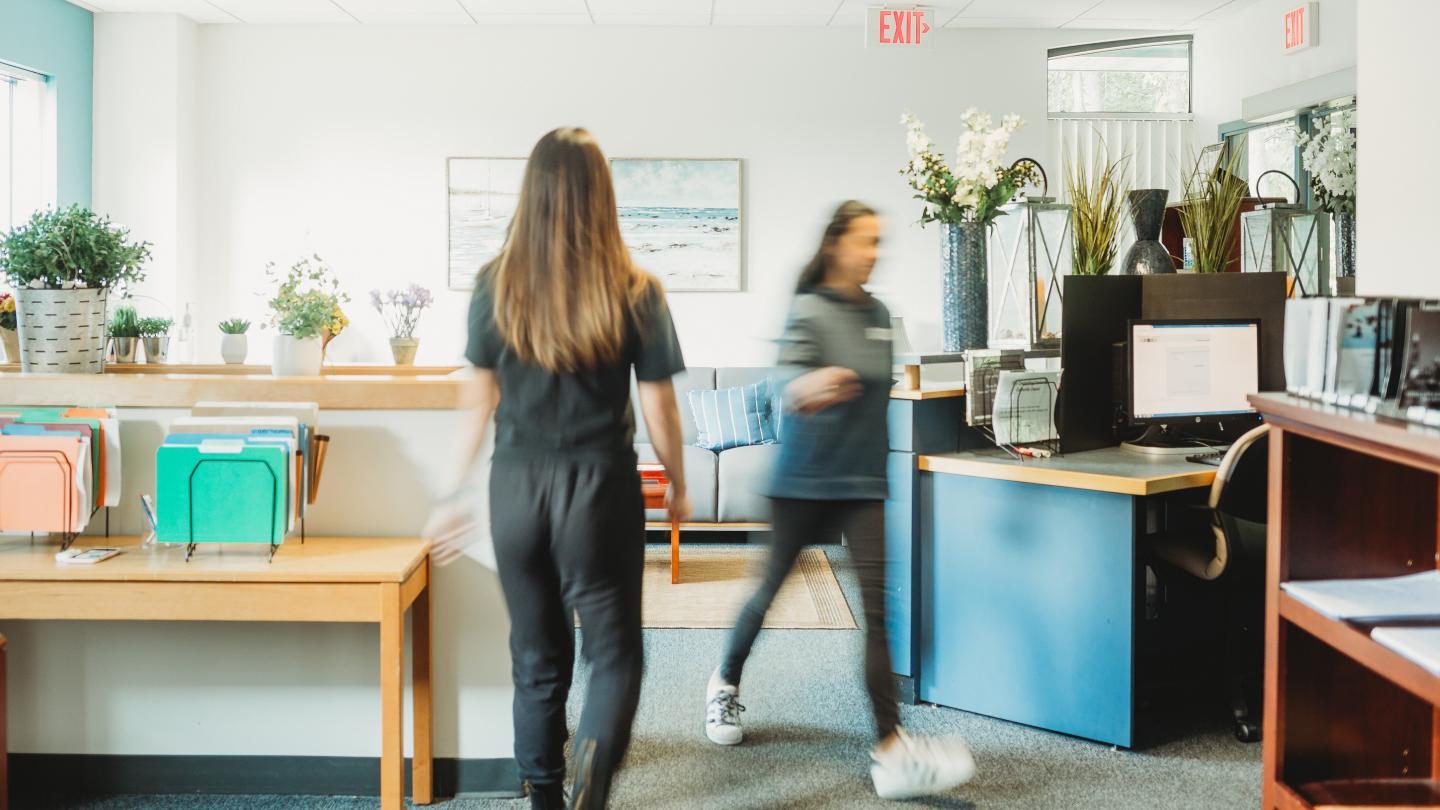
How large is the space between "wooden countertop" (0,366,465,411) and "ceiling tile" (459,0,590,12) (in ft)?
11.7

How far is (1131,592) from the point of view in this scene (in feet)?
8.70

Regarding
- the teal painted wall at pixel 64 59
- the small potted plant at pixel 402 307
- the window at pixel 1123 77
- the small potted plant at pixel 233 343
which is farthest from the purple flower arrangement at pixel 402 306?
the window at pixel 1123 77

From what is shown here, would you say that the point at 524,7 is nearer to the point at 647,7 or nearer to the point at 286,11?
the point at 647,7

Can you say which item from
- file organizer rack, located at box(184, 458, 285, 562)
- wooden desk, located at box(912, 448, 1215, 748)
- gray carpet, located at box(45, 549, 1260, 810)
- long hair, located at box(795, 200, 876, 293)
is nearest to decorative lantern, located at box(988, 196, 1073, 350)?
wooden desk, located at box(912, 448, 1215, 748)

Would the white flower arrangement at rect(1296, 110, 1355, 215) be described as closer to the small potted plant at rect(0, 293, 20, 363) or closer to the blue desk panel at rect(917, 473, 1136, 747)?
the blue desk panel at rect(917, 473, 1136, 747)

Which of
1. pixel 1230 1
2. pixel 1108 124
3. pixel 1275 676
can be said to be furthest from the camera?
pixel 1108 124

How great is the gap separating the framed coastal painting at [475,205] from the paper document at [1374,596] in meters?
4.77

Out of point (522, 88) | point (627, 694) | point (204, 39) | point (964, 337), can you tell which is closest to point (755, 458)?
point (964, 337)

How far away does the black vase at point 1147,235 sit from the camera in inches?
136

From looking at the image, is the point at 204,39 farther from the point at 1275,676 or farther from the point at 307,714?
the point at 1275,676

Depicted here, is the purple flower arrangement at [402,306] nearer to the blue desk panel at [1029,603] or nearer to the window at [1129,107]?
the blue desk panel at [1029,603]

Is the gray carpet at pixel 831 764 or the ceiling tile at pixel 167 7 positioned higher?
the ceiling tile at pixel 167 7

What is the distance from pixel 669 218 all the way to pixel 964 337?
2.99 meters

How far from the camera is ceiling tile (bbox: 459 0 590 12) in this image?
17.8 ft
